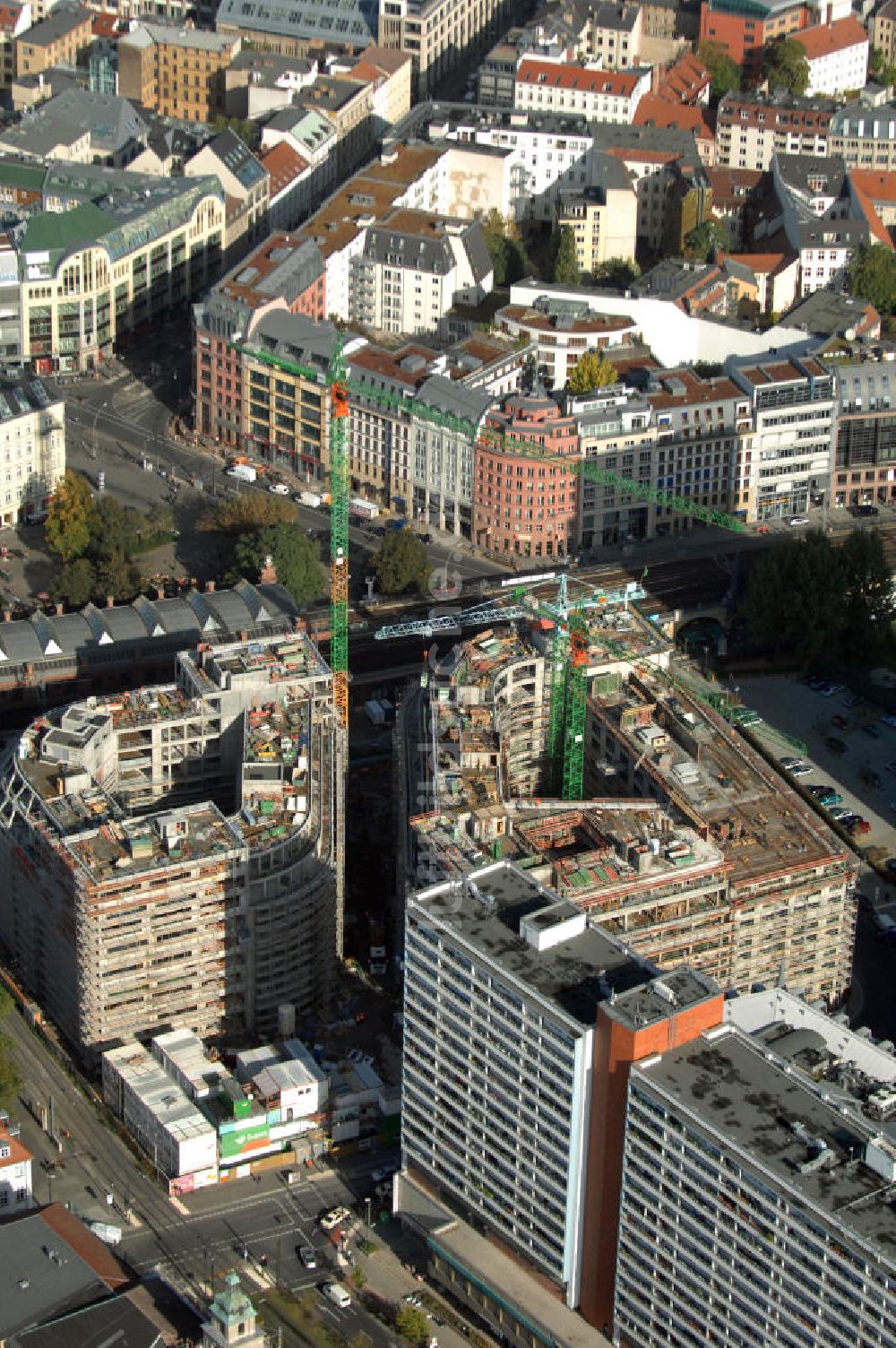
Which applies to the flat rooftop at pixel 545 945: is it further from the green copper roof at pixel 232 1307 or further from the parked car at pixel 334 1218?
the green copper roof at pixel 232 1307

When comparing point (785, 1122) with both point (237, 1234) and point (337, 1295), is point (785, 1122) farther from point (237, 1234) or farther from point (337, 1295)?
point (237, 1234)

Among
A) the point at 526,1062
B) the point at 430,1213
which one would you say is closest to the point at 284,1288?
the point at 430,1213

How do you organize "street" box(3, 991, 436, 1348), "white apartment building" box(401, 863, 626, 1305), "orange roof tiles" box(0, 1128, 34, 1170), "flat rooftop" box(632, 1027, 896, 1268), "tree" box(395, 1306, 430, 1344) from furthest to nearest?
1. "orange roof tiles" box(0, 1128, 34, 1170)
2. "street" box(3, 991, 436, 1348)
3. "tree" box(395, 1306, 430, 1344)
4. "white apartment building" box(401, 863, 626, 1305)
5. "flat rooftop" box(632, 1027, 896, 1268)

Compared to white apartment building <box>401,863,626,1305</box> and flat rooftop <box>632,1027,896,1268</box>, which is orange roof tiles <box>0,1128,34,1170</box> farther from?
flat rooftop <box>632,1027,896,1268</box>

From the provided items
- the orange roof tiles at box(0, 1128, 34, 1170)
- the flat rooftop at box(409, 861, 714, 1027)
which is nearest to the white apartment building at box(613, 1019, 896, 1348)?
the flat rooftop at box(409, 861, 714, 1027)

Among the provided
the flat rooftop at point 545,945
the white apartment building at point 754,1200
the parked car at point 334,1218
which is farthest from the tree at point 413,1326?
the flat rooftop at point 545,945

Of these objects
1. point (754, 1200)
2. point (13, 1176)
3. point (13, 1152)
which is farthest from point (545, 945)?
point (13, 1176)
